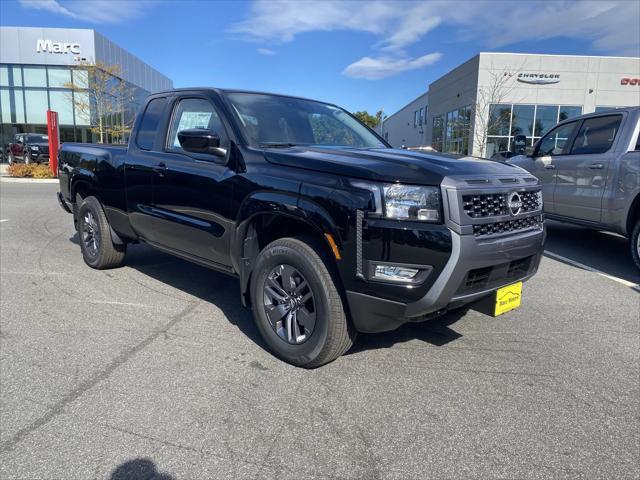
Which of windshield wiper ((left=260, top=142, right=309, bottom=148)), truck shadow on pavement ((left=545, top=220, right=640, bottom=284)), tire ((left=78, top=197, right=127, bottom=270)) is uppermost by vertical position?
windshield wiper ((left=260, top=142, right=309, bottom=148))

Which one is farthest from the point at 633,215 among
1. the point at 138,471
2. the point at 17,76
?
the point at 17,76

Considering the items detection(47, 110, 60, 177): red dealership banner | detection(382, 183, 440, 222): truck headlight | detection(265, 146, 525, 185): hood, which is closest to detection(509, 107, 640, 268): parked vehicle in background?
detection(265, 146, 525, 185): hood

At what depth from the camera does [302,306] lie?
330 cm

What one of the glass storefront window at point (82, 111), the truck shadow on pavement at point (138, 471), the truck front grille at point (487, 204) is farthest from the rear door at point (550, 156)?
the glass storefront window at point (82, 111)

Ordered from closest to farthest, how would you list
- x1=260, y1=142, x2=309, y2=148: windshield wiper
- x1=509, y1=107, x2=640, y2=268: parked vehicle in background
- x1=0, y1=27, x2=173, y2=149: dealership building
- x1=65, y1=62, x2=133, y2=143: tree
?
x1=260, y1=142, x2=309, y2=148: windshield wiper → x1=509, y1=107, x2=640, y2=268: parked vehicle in background → x1=65, y1=62, x2=133, y2=143: tree → x1=0, y1=27, x2=173, y2=149: dealership building

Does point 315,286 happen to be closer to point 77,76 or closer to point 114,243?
point 114,243

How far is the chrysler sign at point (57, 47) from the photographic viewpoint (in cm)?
3116

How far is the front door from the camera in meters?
3.81

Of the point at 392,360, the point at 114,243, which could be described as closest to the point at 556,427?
the point at 392,360

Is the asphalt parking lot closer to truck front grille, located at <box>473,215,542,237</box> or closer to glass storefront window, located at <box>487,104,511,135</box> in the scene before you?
truck front grille, located at <box>473,215,542,237</box>

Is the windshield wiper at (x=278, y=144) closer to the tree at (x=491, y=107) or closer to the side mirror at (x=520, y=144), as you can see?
the side mirror at (x=520, y=144)

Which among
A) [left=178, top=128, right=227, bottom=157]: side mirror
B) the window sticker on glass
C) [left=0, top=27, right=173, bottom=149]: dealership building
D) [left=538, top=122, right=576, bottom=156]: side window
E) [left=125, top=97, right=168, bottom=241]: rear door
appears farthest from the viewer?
[left=0, top=27, right=173, bottom=149]: dealership building

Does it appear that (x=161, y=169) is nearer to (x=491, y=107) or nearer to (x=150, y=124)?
(x=150, y=124)

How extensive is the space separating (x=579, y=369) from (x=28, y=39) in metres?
37.1
